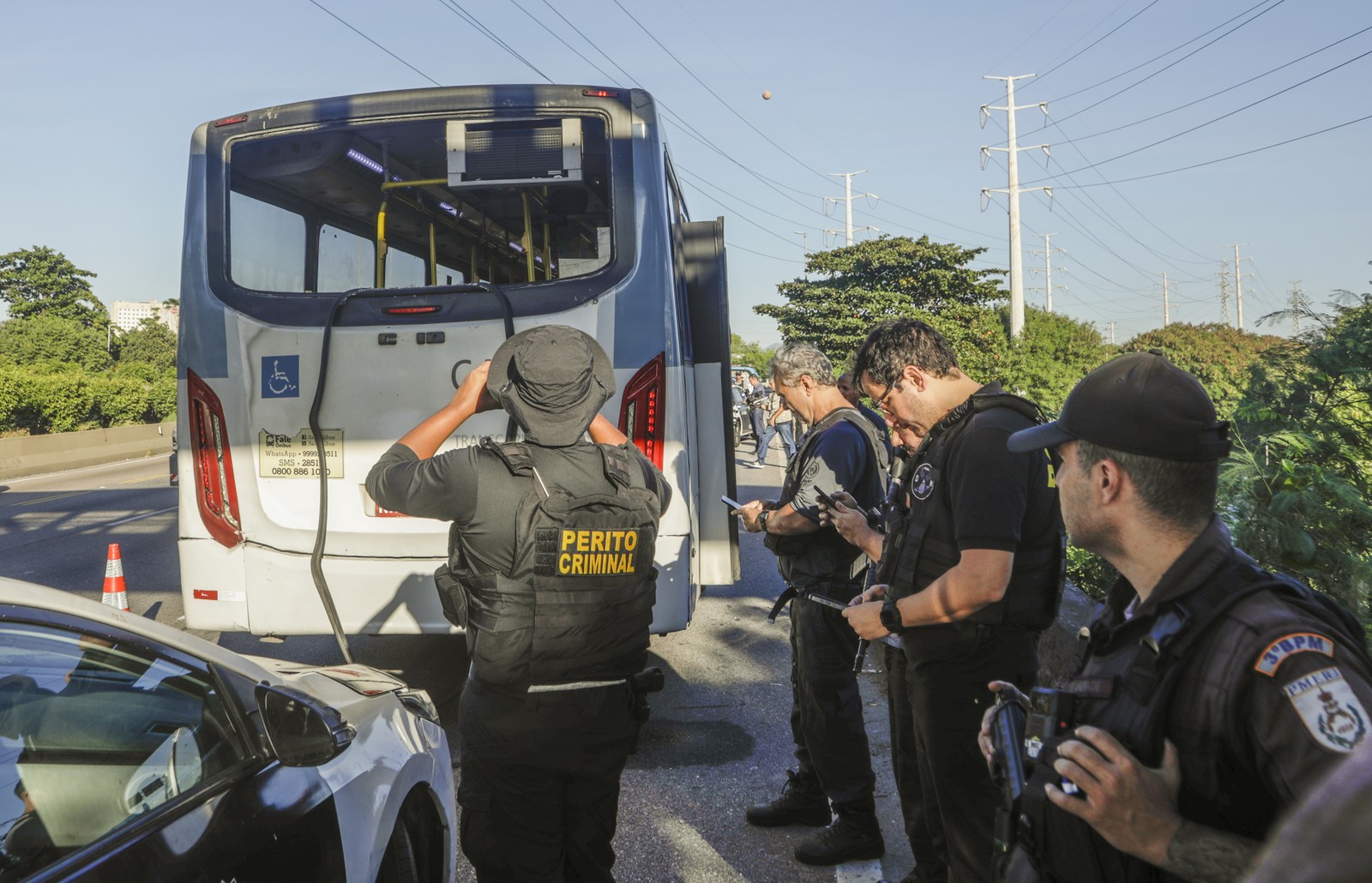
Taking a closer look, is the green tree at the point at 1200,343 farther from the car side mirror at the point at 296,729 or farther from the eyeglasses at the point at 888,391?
the car side mirror at the point at 296,729

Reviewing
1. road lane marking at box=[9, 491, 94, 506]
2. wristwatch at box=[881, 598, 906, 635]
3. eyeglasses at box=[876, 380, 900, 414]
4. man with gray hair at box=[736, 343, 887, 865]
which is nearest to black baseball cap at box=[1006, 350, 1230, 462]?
wristwatch at box=[881, 598, 906, 635]

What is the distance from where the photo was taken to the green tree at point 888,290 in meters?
46.8

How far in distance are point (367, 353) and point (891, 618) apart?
2.96 metres

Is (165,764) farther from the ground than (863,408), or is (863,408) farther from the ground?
(863,408)

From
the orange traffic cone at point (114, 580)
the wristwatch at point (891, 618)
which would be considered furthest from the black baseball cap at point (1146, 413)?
the orange traffic cone at point (114, 580)

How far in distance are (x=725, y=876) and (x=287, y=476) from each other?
A: 2.69 metres

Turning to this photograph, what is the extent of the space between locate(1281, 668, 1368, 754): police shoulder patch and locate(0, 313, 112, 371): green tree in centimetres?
4401

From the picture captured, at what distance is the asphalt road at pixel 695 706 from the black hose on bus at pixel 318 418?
89 cm

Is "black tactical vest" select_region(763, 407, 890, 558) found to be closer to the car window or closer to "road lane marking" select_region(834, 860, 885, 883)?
"road lane marking" select_region(834, 860, 885, 883)

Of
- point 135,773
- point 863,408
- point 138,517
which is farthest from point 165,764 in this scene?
point 138,517

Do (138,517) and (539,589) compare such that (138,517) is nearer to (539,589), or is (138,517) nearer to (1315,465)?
(539,589)

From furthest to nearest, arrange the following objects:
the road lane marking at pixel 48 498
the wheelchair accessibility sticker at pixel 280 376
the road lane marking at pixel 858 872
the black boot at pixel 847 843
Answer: the road lane marking at pixel 48 498
the wheelchair accessibility sticker at pixel 280 376
the black boot at pixel 847 843
the road lane marking at pixel 858 872

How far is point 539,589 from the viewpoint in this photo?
2443 mm

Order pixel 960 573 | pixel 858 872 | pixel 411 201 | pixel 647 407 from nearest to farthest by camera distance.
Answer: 1. pixel 960 573
2. pixel 858 872
3. pixel 647 407
4. pixel 411 201
